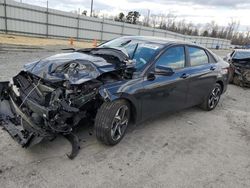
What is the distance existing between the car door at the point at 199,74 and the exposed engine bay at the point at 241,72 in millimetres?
4765

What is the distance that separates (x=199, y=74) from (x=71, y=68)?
2971mm

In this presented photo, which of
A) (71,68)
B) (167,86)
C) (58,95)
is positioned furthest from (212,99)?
(58,95)

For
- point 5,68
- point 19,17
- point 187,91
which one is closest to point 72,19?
point 19,17

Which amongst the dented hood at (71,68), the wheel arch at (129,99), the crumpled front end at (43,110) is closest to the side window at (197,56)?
the wheel arch at (129,99)

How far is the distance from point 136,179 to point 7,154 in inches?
71.0

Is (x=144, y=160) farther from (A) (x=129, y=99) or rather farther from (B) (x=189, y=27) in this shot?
(B) (x=189, y=27)

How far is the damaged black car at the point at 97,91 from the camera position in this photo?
11.4 feet

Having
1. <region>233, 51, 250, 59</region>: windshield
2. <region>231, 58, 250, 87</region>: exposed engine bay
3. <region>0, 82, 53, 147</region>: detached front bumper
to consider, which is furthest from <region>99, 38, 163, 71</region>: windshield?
<region>233, 51, 250, 59</region>: windshield

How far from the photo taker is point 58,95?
3451mm

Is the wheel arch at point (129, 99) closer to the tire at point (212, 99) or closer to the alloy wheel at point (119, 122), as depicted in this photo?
the alloy wheel at point (119, 122)

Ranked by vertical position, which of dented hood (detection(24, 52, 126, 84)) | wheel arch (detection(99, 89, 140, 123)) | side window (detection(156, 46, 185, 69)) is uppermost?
side window (detection(156, 46, 185, 69))

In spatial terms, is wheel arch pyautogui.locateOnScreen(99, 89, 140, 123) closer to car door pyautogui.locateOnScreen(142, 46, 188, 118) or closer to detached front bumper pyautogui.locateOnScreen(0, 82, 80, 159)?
car door pyautogui.locateOnScreen(142, 46, 188, 118)

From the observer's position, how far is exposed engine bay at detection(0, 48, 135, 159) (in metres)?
3.39

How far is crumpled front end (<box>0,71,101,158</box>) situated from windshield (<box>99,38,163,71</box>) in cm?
105
